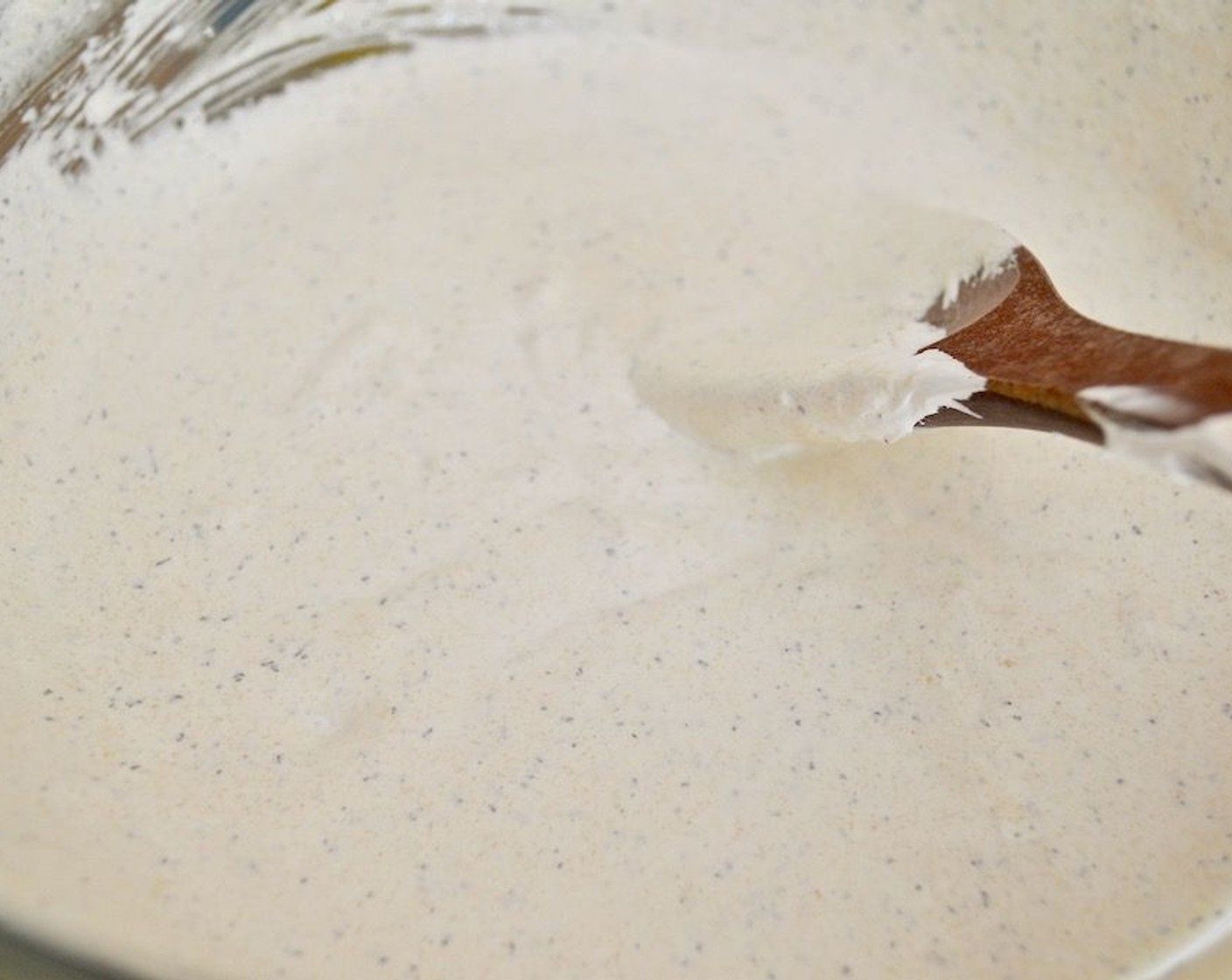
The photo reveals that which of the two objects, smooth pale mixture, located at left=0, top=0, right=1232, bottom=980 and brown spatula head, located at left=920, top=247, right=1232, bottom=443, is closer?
brown spatula head, located at left=920, top=247, right=1232, bottom=443

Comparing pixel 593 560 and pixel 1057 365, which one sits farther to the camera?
pixel 593 560

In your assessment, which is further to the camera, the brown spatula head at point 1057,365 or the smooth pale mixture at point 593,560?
the smooth pale mixture at point 593,560

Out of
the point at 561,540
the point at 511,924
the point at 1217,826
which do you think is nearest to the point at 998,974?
the point at 1217,826

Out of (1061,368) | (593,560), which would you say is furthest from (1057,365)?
(593,560)

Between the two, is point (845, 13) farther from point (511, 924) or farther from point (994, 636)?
point (511, 924)

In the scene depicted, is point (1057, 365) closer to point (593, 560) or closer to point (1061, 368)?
point (1061, 368)
